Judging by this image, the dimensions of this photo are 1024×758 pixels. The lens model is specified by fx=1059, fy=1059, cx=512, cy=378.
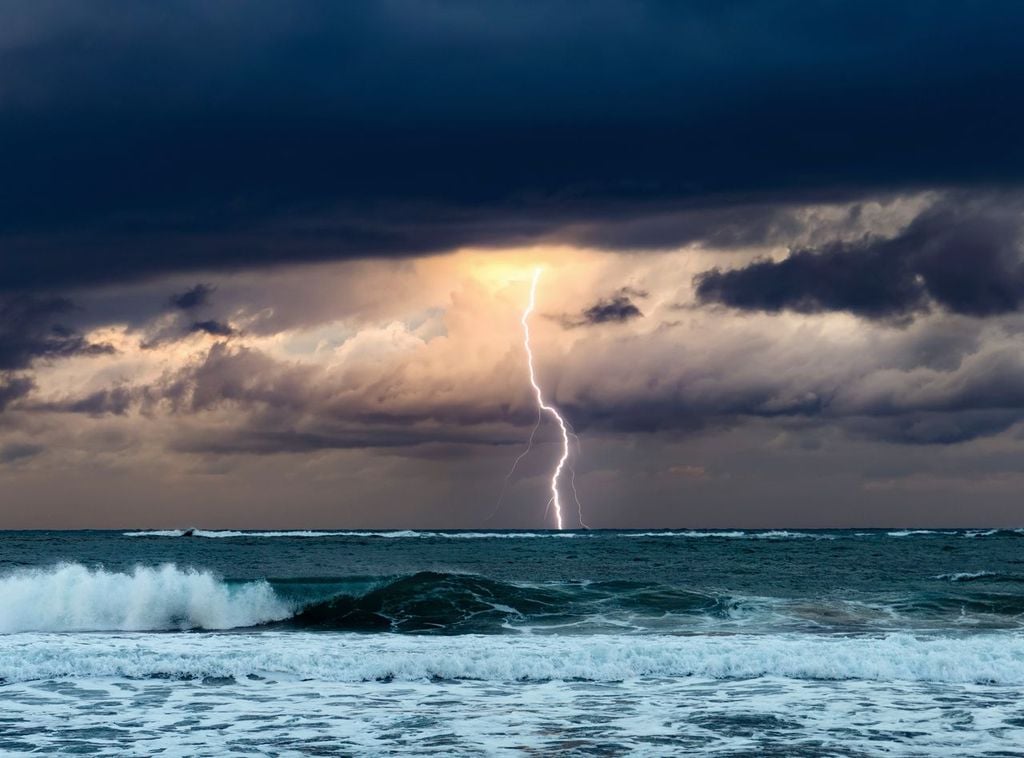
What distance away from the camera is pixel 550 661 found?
2183 centimetres

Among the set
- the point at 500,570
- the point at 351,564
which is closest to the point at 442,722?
the point at 500,570

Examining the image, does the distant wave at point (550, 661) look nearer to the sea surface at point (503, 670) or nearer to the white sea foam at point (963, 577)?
the sea surface at point (503, 670)

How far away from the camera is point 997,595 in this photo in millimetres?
37188

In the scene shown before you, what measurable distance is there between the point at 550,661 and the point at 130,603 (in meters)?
19.0

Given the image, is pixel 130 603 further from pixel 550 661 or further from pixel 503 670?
pixel 550 661

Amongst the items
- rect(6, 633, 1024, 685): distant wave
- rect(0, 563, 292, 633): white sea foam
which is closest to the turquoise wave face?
rect(0, 563, 292, 633): white sea foam

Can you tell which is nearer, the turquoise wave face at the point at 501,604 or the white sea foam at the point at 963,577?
the turquoise wave face at the point at 501,604

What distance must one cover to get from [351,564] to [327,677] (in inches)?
1684

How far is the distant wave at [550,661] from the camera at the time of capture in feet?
70.0

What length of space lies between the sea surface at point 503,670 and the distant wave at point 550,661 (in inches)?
2.3

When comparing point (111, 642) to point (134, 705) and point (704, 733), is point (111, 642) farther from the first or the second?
point (704, 733)

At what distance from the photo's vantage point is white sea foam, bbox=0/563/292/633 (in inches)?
1339

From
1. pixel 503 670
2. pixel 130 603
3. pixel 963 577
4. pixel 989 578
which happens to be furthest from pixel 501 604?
pixel 989 578

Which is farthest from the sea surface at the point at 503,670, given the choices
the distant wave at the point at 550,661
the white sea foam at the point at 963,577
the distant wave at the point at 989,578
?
the white sea foam at the point at 963,577
